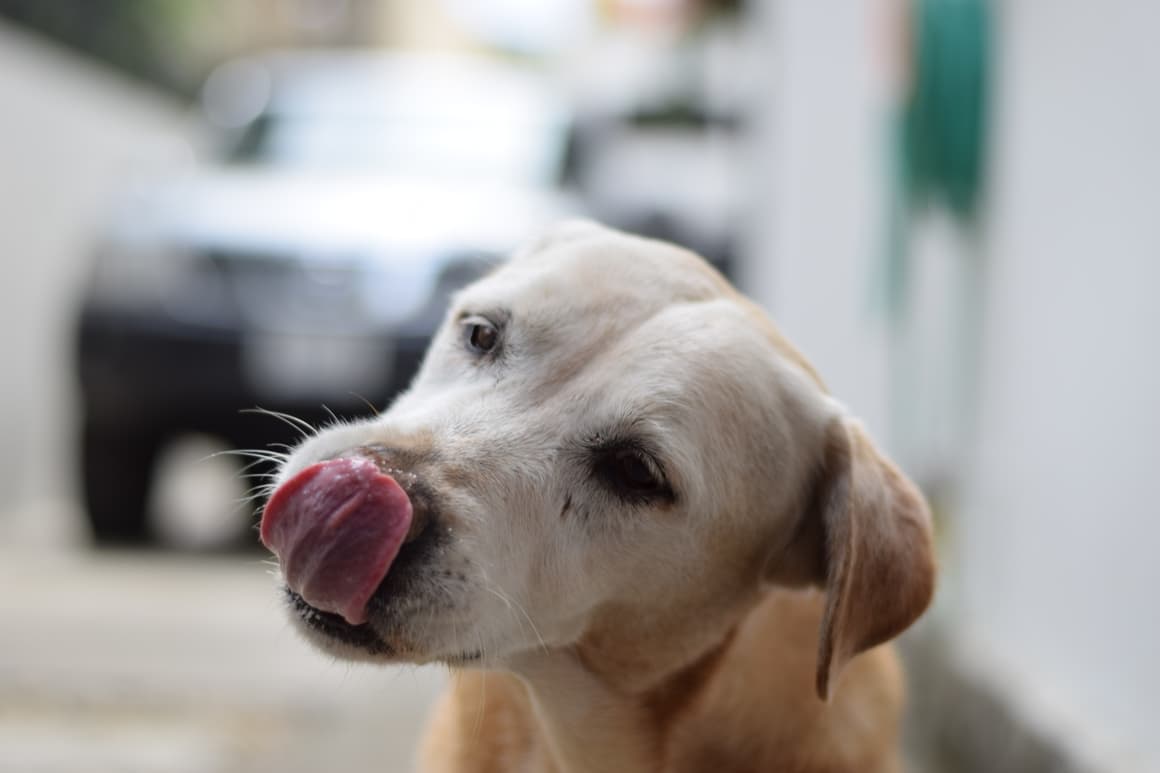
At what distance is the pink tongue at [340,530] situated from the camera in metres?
1.61

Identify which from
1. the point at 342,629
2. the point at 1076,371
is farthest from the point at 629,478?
the point at 1076,371

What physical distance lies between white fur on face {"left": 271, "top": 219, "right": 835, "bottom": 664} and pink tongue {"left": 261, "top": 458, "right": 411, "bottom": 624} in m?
0.07

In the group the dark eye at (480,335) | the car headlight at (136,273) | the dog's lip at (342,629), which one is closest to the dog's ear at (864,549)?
the dark eye at (480,335)

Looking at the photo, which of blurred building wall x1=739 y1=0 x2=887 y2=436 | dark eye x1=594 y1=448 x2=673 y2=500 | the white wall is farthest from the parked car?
dark eye x1=594 y1=448 x2=673 y2=500

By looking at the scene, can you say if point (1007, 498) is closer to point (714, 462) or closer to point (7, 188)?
point (714, 462)

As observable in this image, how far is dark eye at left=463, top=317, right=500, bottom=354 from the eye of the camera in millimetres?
2061

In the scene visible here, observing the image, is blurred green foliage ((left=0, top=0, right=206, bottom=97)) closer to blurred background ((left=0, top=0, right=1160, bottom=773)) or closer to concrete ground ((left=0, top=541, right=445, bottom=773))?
blurred background ((left=0, top=0, right=1160, bottom=773))

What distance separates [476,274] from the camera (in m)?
5.18

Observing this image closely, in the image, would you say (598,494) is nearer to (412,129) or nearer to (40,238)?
(412,129)

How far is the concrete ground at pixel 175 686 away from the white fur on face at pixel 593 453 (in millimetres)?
929

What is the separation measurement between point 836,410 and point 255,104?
212 inches

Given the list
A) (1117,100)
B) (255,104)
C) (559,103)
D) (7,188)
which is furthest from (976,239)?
(7,188)

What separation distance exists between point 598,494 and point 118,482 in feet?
14.7

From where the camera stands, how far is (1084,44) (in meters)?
2.98
